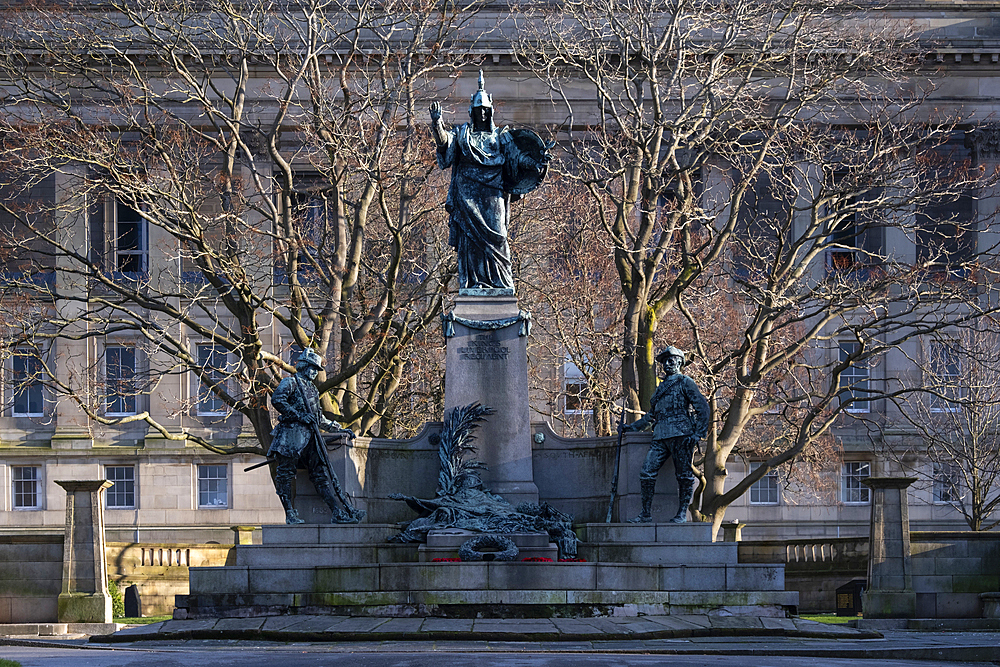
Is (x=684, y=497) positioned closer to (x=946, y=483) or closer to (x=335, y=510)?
(x=335, y=510)

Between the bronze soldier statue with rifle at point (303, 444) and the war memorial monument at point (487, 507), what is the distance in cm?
3

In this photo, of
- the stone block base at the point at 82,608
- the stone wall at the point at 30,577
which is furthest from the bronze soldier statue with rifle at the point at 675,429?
the stone wall at the point at 30,577

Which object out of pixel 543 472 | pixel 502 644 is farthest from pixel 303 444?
pixel 502 644

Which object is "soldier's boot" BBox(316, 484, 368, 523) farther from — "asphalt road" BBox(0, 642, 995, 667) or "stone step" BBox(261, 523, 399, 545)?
"asphalt road" BBox(0, 642, 995, 667)

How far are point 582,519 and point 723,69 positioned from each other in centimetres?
1208

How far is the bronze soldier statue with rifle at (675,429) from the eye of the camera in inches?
830

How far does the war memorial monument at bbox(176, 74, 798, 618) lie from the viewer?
18766mm

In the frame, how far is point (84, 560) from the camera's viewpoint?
2825cm

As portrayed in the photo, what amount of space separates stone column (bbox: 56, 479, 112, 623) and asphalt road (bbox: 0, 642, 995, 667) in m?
11.1

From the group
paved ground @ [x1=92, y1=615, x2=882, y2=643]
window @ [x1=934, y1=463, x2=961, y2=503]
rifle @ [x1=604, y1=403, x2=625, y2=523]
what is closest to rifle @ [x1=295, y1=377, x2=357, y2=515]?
paved ground @ [x1=92, y1=615, x2=882, y2=643]

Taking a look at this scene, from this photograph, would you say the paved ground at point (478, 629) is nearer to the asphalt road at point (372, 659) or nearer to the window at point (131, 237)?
the asphalt road at point (372, 659)

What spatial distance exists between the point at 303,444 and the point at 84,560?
920 cm

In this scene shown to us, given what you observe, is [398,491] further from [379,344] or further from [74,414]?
[74,414]

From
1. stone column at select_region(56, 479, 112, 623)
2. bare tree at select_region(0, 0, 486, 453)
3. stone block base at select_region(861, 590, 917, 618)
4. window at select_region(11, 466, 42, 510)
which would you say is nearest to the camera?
stone block base at select_region(861, 590, 917, 618)
